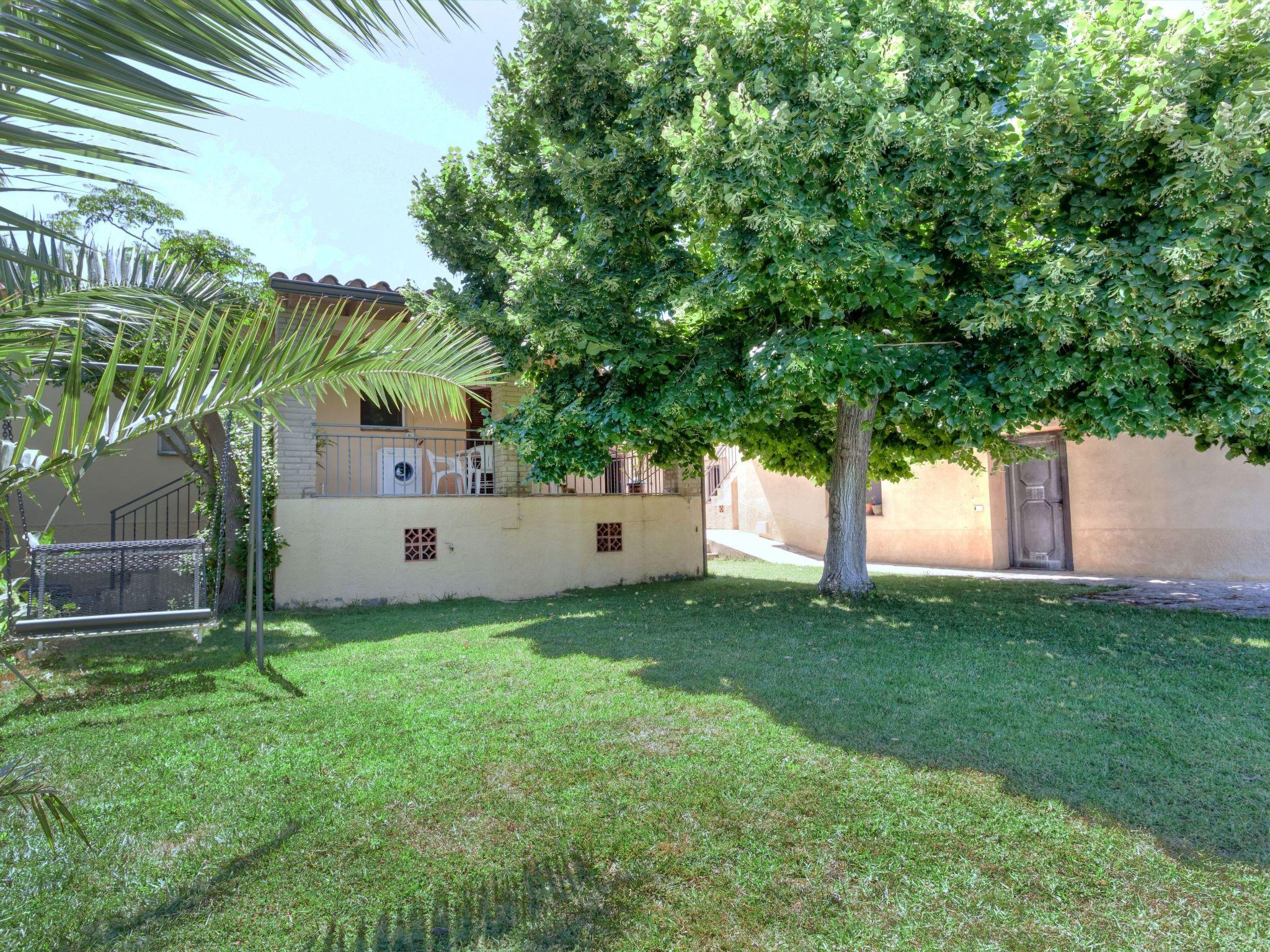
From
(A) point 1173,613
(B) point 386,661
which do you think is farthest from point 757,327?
(A) point 1173,613

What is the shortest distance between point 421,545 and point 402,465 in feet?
4.93

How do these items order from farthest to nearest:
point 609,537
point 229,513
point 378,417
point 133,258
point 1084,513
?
point 378,417, point 1084,513, point 609,537, point 229,513, point 133,258

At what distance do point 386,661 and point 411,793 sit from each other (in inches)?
112

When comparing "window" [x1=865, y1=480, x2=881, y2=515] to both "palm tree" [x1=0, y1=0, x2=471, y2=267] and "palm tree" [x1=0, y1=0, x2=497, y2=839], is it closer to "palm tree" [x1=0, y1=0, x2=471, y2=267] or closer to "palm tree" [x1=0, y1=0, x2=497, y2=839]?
"palm tree" [x1=0, y1=0, x2=497, y2=839]

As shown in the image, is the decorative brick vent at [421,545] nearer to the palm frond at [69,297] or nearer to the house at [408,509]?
the house at [408,509]

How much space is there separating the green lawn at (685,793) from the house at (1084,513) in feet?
17.4

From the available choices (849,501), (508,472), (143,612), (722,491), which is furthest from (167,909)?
(722,491)

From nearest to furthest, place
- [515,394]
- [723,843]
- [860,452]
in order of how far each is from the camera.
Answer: [723,843]
[860,452]
[515,394]

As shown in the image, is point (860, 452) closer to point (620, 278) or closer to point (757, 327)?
point (757, 327)

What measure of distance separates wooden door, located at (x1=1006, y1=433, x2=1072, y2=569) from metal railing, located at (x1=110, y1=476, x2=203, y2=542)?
548 inches

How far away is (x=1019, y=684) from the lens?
15.9 ft

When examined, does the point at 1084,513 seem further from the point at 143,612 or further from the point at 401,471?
the point at 143,612

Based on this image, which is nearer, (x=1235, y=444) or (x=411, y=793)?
(x=411, y=793)

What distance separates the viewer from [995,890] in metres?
2.40
